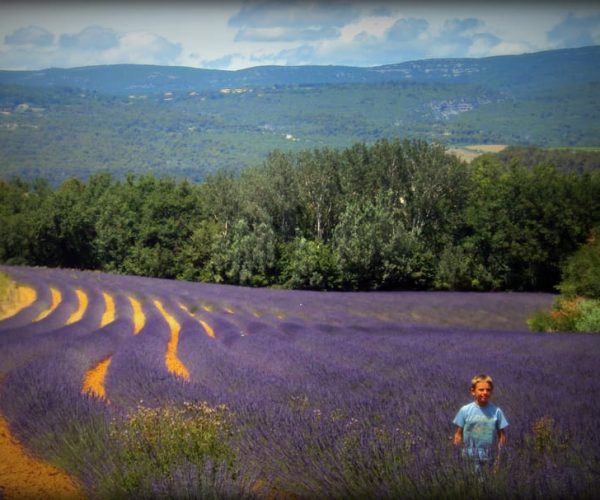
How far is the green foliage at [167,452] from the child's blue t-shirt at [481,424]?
1.70 m

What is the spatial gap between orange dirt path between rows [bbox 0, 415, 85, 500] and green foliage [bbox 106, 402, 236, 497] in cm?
45

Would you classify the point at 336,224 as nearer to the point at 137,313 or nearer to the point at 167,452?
the point at 137,313

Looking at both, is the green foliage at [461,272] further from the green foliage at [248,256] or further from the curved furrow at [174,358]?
the curved furrow at [174,358]

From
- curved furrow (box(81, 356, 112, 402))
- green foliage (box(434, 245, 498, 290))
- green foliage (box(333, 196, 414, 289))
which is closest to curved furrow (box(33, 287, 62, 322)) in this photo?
curved furrow (box(81, 356, 112, 402))

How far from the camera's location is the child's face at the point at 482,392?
13.7 ft

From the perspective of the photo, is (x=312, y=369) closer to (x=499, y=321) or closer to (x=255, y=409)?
(x=255, y=409)

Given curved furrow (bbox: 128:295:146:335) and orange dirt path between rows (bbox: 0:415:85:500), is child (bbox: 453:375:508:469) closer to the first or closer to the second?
orange dirt path between rows (bbox: 0:415:85:500)

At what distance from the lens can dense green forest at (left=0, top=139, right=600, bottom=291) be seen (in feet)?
108

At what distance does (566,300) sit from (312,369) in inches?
506

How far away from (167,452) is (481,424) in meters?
2.23

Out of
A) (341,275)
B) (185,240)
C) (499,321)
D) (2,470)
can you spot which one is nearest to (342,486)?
(2,470)

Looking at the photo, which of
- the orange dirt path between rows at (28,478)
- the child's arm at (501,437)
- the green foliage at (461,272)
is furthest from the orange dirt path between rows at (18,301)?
the green foliage at (461,272)

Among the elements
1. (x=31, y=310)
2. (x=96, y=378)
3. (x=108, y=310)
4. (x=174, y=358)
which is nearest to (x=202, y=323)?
(x=108, y=310)

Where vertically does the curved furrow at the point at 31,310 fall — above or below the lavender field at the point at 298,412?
below
